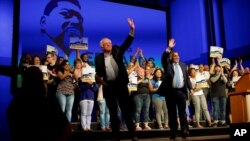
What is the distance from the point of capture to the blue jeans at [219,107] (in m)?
7.81

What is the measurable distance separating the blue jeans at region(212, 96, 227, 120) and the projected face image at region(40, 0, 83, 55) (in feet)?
12.6

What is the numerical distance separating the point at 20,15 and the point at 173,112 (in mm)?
4658

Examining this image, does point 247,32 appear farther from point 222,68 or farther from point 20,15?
point 20,15

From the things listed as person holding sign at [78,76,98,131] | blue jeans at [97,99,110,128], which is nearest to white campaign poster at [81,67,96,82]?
person holding sign at [78,76,98,131]

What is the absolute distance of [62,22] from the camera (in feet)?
28.1

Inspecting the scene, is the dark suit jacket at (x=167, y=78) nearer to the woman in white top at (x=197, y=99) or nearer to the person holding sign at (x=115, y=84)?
the person holding sign at (x=115, y=84)

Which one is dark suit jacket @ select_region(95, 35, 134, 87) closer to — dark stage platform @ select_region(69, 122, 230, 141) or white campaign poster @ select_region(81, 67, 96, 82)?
dark stage platform @ select_region(69, 122, 230, 141)

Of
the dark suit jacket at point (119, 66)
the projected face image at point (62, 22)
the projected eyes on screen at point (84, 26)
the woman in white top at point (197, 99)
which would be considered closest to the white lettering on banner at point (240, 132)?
the dark suit jacket at point (119, 66)

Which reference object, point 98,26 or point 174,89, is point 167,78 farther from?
point 98,26

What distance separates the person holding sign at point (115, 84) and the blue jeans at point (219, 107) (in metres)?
3.84

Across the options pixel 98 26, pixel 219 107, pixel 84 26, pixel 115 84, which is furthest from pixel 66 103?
pixel 219 107

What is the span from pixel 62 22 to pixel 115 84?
4.49 meters

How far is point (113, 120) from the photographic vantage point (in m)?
4.54

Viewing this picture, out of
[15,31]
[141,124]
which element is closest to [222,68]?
[141,124]
